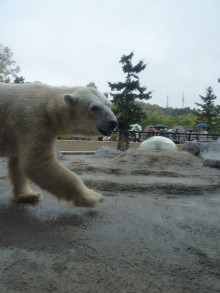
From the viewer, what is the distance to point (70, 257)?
1454mm

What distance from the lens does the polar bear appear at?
206 cm

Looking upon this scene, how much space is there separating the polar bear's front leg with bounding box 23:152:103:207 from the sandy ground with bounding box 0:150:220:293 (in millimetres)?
189

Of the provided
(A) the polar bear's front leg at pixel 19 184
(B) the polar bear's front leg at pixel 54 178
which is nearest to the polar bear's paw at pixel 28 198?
(A) the polar bear's front leg at pixel 19 184

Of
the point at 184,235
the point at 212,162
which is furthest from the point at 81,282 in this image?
the point at 212,162

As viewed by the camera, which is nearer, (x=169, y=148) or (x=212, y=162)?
(x=212, y=162)

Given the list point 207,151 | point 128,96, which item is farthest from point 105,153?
point 128,96

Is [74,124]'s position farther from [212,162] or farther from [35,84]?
[212,162]

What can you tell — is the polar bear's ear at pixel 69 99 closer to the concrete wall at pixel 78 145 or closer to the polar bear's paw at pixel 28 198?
the polar bear's paw at pixel 28 198

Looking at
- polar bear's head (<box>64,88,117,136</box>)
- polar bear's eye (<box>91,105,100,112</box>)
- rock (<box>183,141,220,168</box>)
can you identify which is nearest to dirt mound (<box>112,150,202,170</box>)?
rock (<box>183,141,220,168</box>)

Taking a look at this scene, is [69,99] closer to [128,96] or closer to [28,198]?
[28,198]

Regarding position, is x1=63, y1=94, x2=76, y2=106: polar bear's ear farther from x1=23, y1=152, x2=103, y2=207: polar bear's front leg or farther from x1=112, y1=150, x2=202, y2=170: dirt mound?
x1=112, y1=150, x2=202, y2=170: dirt mound

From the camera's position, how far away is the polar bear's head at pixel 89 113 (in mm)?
2205

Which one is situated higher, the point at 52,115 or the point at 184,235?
the point at 52,115

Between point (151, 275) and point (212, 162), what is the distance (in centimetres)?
523
